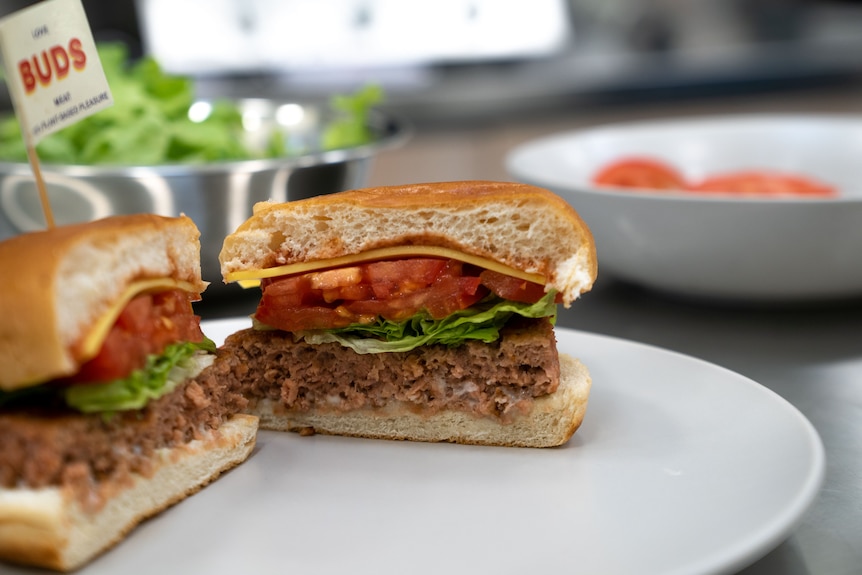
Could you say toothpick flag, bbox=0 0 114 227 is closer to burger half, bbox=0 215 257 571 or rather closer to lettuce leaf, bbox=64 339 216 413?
burger half, bbox=0 215 257 571

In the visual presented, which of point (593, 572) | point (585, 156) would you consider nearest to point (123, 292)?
point (593, 572)

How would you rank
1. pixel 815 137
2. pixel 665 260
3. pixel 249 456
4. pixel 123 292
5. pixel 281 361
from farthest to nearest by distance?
pixel 815 137
pixel 665 260
pixel 281 361
pixel 249 456
pixel 123 292

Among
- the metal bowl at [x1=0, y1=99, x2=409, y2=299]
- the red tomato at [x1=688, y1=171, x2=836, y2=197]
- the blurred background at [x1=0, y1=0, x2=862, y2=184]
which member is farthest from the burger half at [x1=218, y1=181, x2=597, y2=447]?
the blurred background at [x1=0, y1=0, x2=862, y2=184]

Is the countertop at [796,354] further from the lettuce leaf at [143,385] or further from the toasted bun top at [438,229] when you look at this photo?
the lettuce leaf at [143,385]

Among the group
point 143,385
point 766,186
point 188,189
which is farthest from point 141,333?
point 766,186

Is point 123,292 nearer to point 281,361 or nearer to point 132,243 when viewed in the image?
point 132,243

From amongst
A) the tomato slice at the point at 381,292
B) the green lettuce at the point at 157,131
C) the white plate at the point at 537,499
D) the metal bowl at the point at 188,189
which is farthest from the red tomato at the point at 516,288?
the green lettuce at the point at 157,131

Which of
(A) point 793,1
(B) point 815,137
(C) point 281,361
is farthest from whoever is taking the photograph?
(A) point 793,1
